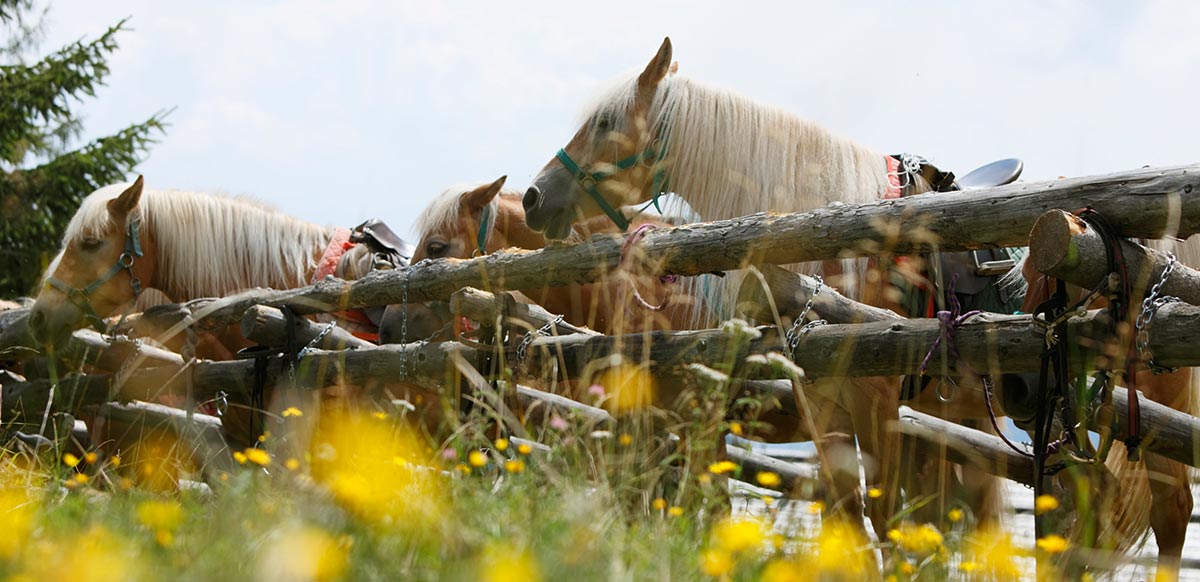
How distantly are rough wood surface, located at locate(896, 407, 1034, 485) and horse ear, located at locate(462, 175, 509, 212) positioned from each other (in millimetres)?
2519

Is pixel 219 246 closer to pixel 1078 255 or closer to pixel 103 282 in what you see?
pixel 103 282

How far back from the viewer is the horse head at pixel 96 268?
18.4 ft

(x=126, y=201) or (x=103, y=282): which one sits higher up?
(x=126, y=201)

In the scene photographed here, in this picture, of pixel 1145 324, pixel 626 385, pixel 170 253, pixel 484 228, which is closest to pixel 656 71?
pixel 626 385

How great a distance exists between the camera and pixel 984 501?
497 cm

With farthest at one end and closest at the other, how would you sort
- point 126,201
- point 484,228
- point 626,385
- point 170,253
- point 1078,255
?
point 170,253, point 126,201, point 484,228, point 626,385, point 1078,255

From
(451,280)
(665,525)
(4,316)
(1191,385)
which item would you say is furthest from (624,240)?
(4,316)

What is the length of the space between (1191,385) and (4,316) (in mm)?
6622

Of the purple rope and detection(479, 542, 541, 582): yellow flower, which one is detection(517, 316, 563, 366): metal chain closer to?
the purple rope

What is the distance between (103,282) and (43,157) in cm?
857

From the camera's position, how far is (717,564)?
1.67 metres

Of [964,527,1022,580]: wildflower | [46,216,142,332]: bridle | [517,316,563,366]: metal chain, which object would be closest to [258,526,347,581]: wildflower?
[964,527,1022,580]: wildflower

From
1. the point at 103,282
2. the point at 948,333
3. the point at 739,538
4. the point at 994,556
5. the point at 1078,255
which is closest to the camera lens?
the point at 739,538

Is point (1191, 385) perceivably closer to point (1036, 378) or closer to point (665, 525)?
point (1036, 378)
